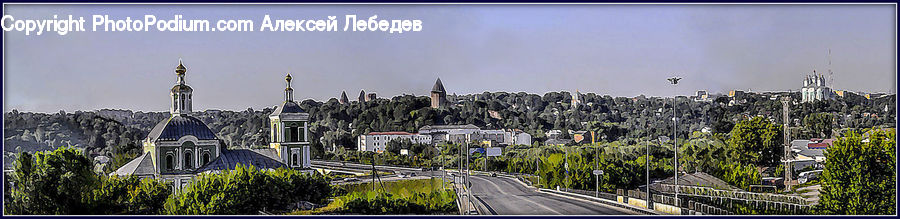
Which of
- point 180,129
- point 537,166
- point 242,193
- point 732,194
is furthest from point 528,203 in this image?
point 537,166

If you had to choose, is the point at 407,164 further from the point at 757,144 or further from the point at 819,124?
the point at 819,124

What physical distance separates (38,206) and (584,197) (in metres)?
14.5

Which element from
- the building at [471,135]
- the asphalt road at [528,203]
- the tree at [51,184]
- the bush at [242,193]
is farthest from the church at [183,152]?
the building at [471,135]

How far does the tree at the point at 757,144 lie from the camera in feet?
130

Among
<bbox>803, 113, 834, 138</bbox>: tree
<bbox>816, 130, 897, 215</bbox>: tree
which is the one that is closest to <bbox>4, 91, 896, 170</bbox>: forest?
<bbox>803, 113, 834, 138</bbox>: tree

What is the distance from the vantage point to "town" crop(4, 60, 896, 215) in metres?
20.8

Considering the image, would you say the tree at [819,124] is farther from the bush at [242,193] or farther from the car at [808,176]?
the bush at [242,193]

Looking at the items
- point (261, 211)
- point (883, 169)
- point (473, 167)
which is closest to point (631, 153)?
point (473, 167)

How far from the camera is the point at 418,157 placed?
51.4 m

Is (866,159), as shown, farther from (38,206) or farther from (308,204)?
(38,206)

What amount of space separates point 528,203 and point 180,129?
39.7ft

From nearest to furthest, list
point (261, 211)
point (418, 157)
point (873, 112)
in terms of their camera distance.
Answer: point (261, 211)
point (418, 157)
point (873, 112)

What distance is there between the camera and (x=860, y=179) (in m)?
20.5

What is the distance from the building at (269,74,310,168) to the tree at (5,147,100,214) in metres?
10.7
